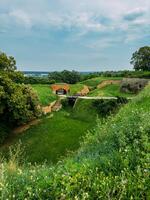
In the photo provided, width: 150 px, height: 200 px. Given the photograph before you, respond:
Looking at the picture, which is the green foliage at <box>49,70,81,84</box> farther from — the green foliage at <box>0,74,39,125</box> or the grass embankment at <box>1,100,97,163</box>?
the green foliage at <box>0,74,39,125</box>

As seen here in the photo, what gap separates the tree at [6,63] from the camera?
34.7 meters

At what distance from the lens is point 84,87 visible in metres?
61.9

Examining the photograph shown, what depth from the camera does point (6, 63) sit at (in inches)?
1384

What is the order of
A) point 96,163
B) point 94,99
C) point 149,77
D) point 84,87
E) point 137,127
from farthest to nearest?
point 84,87 < point 149,77 < point 94,99 < point 137,127 < point 96,163

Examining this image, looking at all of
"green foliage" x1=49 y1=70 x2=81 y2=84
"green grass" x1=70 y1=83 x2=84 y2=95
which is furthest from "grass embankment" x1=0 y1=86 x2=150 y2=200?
"green foliage" x1=49 y1=70 x2=81 y2=84

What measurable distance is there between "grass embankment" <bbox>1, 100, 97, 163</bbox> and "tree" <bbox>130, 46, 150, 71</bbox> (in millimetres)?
30217

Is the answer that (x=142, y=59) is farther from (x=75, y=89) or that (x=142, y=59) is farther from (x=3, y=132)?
(x=3, y=132)

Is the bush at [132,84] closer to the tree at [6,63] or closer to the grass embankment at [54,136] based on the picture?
the grass embankment at [54,136]

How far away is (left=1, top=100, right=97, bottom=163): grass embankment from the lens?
96.8 ft

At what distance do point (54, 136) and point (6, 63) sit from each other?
830 cm

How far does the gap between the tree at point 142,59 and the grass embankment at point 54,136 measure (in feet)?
99.1

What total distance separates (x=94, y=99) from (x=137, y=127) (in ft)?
121

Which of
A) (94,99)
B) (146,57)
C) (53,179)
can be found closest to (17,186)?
(53,179)

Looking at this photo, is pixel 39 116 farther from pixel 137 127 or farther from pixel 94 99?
pixel 137 127
